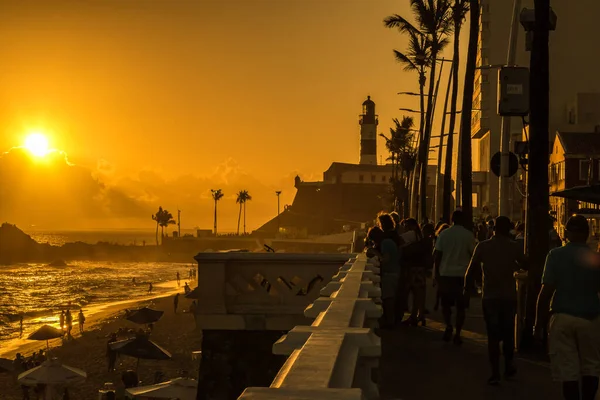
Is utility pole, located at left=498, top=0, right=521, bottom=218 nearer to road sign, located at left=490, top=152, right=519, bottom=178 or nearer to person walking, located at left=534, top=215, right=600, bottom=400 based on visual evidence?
road sign, located at left=490, top=152, right=519, bottom=178

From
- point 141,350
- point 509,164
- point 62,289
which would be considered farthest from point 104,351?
point 62,289

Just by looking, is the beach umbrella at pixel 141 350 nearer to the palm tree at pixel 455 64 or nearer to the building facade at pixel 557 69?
the palm tree at pixel 455 64

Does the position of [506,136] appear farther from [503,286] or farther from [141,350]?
[141,350]

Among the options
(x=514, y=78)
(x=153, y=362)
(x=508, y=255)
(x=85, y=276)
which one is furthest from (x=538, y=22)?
(x=85, y=276)

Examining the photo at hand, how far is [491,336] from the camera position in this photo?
37.9 feet

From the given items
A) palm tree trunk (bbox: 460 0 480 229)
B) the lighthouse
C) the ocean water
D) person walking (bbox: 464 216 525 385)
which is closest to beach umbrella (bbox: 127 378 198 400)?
palm tree trunk (bbox: 460 0 480 229)

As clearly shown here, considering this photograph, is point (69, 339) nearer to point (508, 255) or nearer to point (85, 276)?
point (508, 255)

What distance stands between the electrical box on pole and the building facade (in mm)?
72103

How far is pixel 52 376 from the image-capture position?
3219 centimetres

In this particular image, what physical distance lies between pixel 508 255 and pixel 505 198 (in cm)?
1387

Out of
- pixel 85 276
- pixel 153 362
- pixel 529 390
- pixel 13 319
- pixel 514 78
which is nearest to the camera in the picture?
pixel 529 390

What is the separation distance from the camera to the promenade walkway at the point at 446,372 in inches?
426

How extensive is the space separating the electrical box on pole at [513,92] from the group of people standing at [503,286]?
8.10ft

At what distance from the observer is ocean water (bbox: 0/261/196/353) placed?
90125 mm
